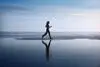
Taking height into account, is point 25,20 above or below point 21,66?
above

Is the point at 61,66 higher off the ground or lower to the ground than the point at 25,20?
lower

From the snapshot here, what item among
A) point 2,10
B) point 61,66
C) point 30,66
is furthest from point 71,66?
point 2,10

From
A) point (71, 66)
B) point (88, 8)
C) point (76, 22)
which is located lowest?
point (71, 66)

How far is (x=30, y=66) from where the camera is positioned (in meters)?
4.20

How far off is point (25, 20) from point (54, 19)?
1415 millimetres

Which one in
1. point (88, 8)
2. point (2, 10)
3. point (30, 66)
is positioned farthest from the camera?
point (88, 8)

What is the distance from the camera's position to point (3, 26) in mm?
9844

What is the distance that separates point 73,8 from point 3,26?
3338mm

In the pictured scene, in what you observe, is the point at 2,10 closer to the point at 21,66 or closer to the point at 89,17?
the point at 89,17

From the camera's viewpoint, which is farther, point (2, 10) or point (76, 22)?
point (76, 22)

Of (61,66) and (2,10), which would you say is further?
(2,10)

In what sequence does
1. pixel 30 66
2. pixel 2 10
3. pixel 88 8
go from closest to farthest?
1. pixel 30 66
2. pixel 2 10
3. pixel 88 8

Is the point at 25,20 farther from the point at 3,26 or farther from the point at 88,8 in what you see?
the point at 88,8

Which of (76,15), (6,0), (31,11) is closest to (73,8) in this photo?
(76,15)
